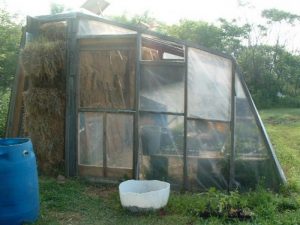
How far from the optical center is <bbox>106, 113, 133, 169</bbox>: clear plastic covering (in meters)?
6.12

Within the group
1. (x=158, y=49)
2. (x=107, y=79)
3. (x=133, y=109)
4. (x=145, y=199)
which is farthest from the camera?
(x=158, y=49)

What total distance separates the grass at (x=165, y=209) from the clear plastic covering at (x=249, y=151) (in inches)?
11.7

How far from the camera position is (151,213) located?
4789 millimetres

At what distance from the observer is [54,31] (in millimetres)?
6582

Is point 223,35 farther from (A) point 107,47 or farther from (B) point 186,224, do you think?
(B) point 186,224

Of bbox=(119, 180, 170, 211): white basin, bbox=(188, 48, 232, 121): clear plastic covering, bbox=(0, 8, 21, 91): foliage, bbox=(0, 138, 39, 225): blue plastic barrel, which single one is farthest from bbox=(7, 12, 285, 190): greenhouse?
bbox=(0, 8, 21, 91): foliage

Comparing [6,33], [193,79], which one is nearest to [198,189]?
[193,79]

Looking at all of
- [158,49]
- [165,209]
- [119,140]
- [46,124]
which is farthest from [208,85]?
[46,124]

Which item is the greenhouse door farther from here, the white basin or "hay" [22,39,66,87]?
the white basin

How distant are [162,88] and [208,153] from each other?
1228 mm

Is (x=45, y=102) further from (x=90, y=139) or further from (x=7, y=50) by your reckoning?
(x=7, y=50)

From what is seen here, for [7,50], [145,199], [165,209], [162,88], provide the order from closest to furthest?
[145,199] → [165,209] → [162,88] → [7,50]

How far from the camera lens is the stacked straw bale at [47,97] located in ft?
20.6

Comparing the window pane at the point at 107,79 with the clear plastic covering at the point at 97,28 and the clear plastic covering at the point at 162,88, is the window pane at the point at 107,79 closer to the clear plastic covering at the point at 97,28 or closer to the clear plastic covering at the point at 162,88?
the clear plastic covering at the point at 162,88
